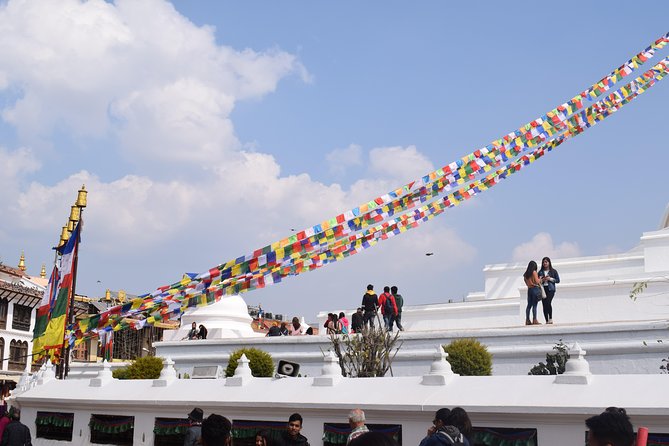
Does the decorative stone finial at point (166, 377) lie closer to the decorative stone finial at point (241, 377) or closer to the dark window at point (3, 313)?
the decorative stone finial at point (241, 377)

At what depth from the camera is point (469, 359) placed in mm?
16000

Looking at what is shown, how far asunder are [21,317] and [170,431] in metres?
41.2

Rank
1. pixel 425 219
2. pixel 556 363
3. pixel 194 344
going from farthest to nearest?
pixel 194 344 < pixel 425 219 < pixel 556 363

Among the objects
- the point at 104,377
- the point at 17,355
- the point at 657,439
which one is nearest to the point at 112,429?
the point at 104,377

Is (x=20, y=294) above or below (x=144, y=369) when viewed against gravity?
above

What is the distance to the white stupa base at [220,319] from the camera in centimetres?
2766

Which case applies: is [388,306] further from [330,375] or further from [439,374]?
[439,374]

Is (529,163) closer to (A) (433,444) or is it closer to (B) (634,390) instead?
(B) (634,390)

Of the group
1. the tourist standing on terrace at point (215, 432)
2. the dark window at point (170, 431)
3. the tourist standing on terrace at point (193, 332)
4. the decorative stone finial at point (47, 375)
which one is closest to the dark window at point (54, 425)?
the decorative stone finial at point (47, 375)

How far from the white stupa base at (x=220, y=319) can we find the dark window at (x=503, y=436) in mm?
17635

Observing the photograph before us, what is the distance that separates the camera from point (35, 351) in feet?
65.4

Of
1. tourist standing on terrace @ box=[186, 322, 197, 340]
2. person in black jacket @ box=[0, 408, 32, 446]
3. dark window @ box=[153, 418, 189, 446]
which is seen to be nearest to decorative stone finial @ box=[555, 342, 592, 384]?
dark window @ box=[153, 418, 189, 446]

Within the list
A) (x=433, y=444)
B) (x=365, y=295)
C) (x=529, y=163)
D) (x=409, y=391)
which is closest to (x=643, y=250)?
(x=529, y=163)

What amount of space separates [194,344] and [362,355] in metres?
8.61
